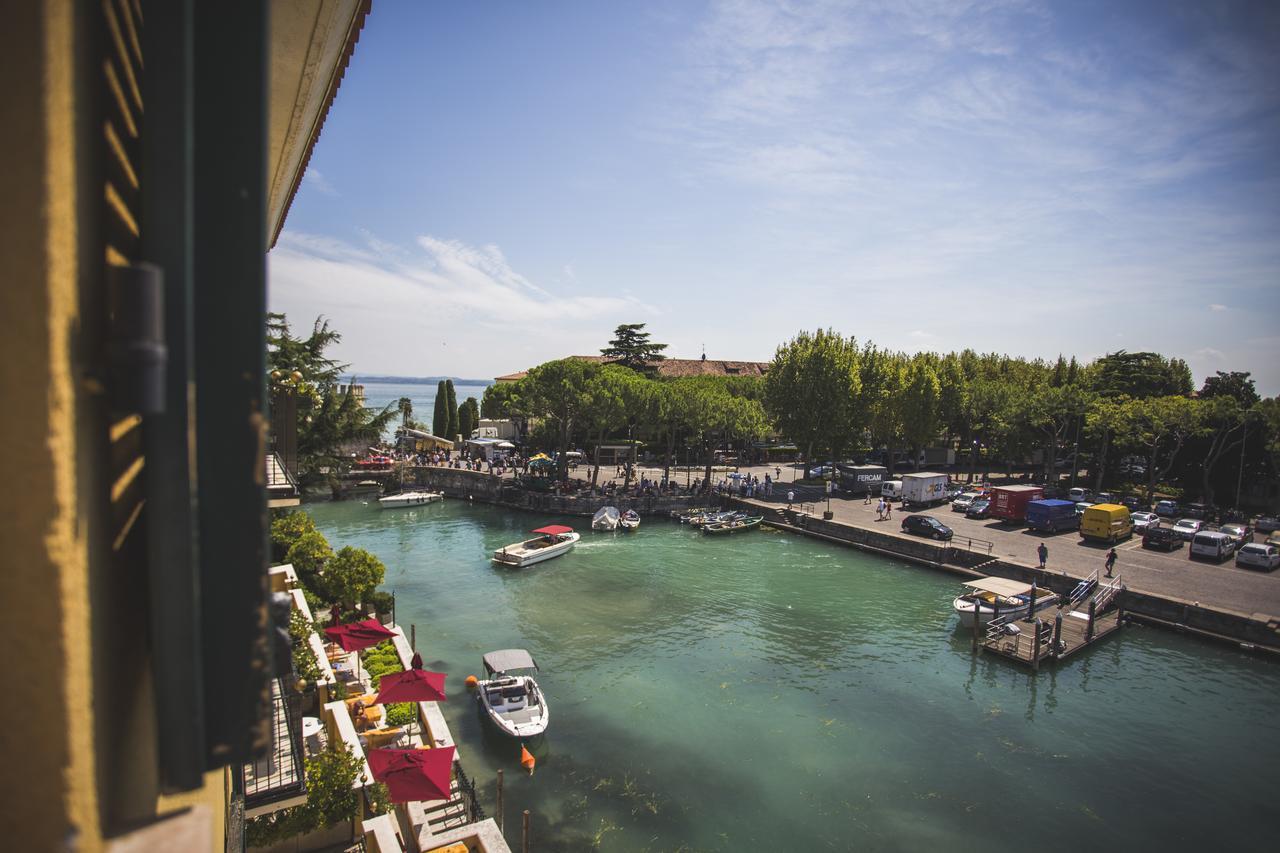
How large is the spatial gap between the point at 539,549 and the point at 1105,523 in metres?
27.2

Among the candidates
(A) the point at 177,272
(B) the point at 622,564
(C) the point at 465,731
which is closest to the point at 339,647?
(C) the point at 465,731

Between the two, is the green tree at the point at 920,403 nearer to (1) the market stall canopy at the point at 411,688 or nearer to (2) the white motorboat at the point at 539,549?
(2) the white motorboat at the point at 539,549

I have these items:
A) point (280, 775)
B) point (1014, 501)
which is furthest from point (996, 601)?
point (280, 775)

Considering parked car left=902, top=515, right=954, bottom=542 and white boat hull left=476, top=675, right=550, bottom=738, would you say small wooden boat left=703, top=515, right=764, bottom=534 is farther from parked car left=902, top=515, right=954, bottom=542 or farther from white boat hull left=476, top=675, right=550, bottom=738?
white boat hull left=476, top=675, right=550, bottom=738

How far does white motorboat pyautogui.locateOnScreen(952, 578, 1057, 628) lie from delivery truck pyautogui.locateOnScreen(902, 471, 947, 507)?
16.4 metres

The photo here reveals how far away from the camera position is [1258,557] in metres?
27.9

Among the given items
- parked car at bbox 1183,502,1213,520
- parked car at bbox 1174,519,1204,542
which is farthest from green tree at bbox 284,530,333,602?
parked car at bbox 1183,502,1213,520

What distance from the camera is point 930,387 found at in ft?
166

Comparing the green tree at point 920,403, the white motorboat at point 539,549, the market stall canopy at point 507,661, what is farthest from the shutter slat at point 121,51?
the green tree at point 920,403

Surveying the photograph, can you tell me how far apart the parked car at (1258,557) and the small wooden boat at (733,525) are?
21.9m

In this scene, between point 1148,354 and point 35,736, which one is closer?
point 35,736

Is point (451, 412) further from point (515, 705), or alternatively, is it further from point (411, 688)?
point (411, 688)

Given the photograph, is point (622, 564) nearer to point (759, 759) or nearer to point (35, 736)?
point (759, 759)

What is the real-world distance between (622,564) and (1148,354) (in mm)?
54945
